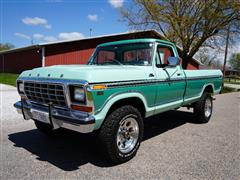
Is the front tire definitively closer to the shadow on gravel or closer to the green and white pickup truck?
the green and white pickup truck

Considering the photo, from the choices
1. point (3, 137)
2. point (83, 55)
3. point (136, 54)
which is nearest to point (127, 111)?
point (136, 54)

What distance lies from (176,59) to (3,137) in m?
4.12

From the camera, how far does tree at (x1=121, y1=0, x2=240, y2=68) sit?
1552 cm

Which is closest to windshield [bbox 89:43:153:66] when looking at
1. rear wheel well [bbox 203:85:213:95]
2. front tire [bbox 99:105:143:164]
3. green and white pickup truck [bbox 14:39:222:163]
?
green and white pickup truck [bbox 14:39:222:163]

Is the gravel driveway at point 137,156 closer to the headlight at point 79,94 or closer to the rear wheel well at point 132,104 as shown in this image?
the rear wheel well at point 132,104

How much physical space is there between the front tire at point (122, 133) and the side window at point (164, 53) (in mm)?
1610

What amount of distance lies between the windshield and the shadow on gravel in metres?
1.74

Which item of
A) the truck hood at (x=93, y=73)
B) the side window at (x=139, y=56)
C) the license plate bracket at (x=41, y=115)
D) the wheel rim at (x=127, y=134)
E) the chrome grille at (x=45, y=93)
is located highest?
the side window at (x=139, y=56)

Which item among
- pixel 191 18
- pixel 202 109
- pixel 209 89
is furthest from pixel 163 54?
pixel 191 18

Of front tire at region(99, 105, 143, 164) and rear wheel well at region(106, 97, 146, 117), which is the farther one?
rear wheel well at region(106, 97, 146, 117)

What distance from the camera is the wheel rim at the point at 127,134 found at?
12.5 feet

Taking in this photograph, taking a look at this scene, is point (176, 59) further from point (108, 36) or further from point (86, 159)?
point (108, 36)

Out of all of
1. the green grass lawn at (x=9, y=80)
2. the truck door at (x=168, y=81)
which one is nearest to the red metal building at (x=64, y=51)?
the green grass lawn at (x=9, y=80)

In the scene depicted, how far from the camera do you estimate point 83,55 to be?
19.3 metres
